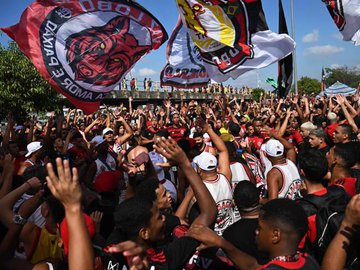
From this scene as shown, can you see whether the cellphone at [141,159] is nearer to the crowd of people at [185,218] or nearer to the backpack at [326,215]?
the crowd of people at [185,218]

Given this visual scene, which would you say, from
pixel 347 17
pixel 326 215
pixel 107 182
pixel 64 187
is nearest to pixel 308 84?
pixel 347 17

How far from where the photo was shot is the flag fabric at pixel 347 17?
737 cm

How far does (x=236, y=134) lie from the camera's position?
7.90 meters

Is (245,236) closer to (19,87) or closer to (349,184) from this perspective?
(349,184)

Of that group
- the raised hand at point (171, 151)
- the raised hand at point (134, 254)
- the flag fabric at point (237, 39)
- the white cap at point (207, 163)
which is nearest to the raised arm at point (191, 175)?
the raised hand at point (171, 151)

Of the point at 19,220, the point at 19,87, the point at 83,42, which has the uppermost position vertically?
the point at 83,42

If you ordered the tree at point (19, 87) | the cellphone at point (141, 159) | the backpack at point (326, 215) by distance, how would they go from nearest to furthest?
the backpack at point (326, 215) < the cellphone at point (141, 159) < the tree at point (19, 87)

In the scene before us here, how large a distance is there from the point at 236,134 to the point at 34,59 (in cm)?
418

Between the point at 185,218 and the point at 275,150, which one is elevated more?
the point at 275,150

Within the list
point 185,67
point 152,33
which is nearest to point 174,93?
point 185,67

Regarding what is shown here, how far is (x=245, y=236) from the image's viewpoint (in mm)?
2904

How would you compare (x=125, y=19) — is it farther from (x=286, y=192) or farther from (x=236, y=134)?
(x=286, y=192)

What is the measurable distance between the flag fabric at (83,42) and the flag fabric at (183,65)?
2.98 meters

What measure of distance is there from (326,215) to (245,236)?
2.04 ft
